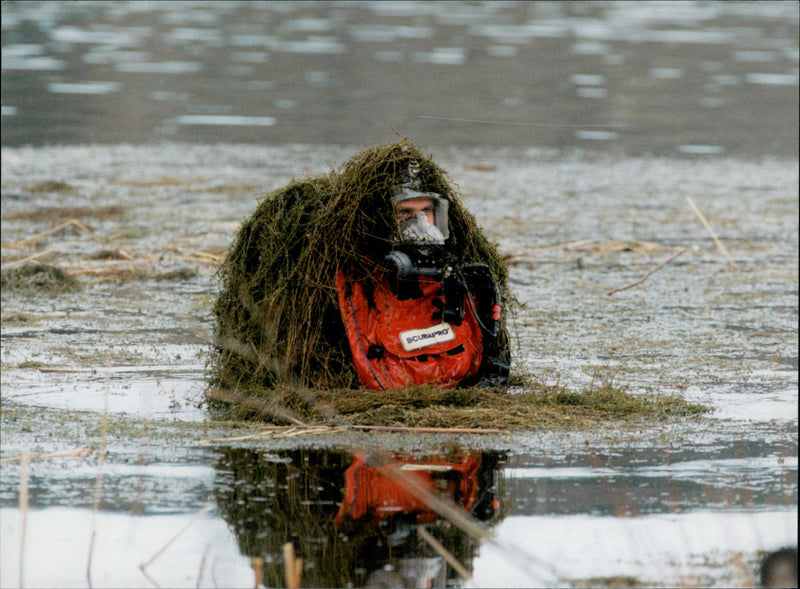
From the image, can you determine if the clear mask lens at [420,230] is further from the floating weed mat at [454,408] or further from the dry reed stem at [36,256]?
the dry reed stem at [36,256]

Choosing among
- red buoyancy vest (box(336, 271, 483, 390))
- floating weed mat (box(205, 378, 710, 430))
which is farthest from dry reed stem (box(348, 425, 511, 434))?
red buoyancy vest (box(336, 271, 483, 390))

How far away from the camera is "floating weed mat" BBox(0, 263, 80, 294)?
10.7 metres

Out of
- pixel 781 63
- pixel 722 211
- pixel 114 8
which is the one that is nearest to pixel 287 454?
pixel 722 211

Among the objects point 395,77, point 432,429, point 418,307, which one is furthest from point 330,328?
point 395,77

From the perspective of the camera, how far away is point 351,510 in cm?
562

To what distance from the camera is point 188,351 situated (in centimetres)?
883

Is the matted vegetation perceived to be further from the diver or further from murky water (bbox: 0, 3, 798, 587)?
murky water (bbox: 0, 3, 798, 587)

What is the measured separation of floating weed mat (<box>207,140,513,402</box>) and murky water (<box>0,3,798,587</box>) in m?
0.47

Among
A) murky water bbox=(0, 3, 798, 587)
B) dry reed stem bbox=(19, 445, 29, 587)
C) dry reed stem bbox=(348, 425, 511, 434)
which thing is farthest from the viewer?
dry reed stem bbox=(348, 425, 511, 434)

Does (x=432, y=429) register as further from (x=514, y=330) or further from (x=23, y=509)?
(x=514, y=330)

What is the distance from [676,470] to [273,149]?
503 inches

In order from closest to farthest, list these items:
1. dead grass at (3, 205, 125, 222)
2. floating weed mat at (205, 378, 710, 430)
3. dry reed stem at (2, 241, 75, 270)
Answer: floating weed mat at (205, 378, 710, 430) → dry reed stem at (2, 241, 75, 270) → dead grass at (3, 205, 125, 222)

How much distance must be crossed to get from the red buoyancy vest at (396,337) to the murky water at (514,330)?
70cm

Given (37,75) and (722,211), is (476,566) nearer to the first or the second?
(722,211)
